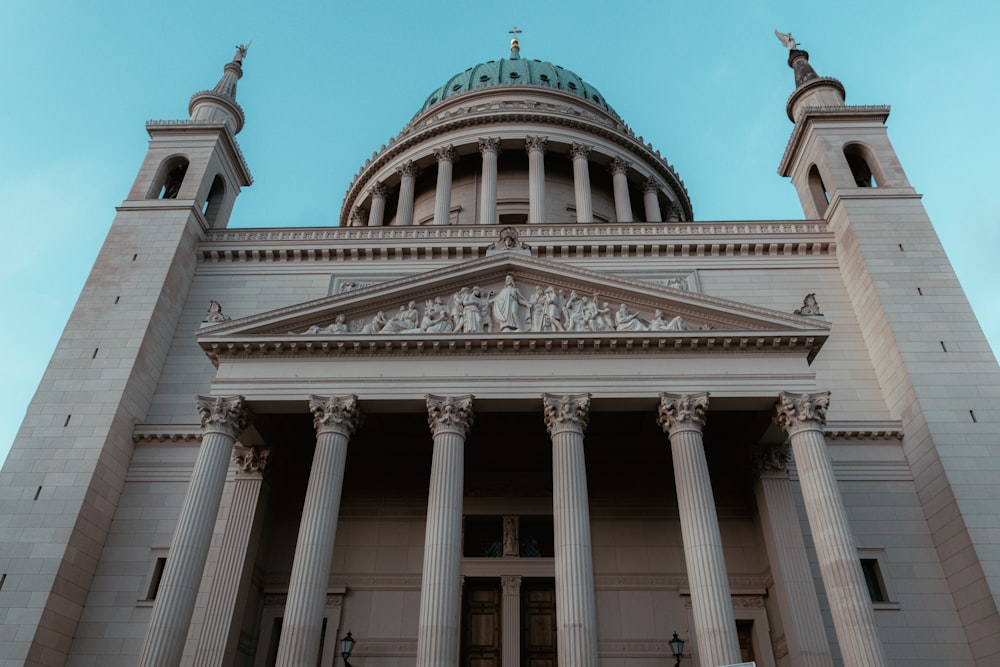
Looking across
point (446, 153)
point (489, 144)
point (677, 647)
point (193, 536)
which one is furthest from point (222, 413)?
point (489, 144)

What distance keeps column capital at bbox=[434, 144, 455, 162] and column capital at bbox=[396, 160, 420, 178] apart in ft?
5.16

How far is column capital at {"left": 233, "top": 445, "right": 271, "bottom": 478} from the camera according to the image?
22.0 m

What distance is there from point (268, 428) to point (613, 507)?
10639 millimetres

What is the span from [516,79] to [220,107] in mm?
22330

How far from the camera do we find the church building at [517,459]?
60.7ft

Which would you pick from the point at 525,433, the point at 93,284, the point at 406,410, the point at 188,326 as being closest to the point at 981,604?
the point at 525,433

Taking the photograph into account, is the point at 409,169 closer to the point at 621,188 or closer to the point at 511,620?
the point at 621,188

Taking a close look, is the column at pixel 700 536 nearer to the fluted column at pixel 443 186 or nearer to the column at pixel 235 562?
the column at pixel 235 562

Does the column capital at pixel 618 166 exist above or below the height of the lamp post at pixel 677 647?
above

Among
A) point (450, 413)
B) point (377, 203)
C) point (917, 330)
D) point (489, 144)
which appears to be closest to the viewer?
point (450, 413)

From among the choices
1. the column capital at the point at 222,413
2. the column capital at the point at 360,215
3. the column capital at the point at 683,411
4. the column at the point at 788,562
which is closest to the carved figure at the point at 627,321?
the column capital at the point at 683,411

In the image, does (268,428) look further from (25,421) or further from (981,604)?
(981,604)

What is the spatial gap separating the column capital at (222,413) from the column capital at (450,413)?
4957 millimetres

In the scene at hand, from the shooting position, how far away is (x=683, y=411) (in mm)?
19328
